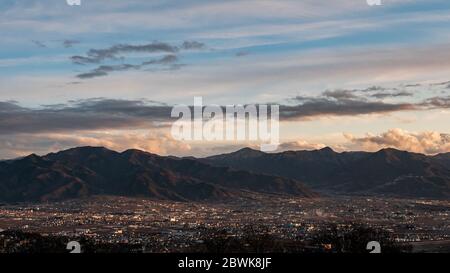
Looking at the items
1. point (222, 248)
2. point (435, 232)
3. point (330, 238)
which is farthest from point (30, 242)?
point (435, 232)
